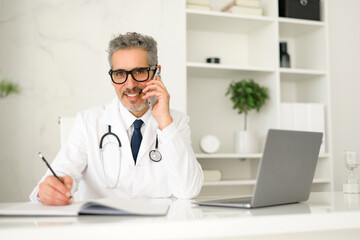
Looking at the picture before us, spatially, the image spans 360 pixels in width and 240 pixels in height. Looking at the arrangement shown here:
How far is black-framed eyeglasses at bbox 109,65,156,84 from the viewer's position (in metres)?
2.09

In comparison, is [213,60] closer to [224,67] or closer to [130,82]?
[224,67]

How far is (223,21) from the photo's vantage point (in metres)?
3.37

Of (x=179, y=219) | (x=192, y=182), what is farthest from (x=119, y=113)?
(x=179, y=219)

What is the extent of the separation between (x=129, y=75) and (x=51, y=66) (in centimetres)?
127

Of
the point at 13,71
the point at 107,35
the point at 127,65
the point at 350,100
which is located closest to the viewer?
the point at 127,65

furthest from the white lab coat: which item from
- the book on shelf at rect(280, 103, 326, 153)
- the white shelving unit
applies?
the book on shelf at rect(280, 103, 326, 153)

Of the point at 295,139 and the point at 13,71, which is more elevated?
the point at 13,71

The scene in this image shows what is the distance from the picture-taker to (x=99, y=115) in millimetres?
2217

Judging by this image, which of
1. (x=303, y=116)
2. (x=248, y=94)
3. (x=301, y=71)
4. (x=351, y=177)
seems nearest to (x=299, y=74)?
(x=301, y=71)

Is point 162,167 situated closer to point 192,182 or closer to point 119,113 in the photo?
point 192,182

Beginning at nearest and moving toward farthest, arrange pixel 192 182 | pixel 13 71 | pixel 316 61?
pixel 192 182 < pixel 13 71 < pixel 316 61

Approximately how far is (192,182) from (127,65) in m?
0.67

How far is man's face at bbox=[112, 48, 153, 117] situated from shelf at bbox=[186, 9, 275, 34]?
1131 mm

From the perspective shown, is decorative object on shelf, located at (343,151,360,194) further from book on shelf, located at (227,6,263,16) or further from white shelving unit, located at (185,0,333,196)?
book on shelf, located at (227,6,263,16)
